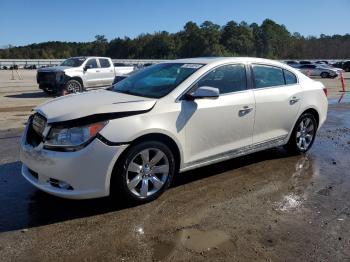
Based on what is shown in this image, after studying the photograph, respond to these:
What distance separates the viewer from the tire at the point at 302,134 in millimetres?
6742

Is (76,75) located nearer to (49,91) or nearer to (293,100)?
(49,91)

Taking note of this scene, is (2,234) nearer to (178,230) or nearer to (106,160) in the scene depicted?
(106,160)

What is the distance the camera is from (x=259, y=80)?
19.7 ft

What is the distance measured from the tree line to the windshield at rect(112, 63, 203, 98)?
85755 millimetres

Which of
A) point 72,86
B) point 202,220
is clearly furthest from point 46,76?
point 202,220

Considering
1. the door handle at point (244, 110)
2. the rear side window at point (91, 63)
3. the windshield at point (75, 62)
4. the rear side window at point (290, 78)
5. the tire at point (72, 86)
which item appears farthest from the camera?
the rear side window at point (91, 63)

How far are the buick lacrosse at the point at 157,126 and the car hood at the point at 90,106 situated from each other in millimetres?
11

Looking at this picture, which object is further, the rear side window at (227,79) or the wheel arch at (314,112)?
the wheel arch at (314,112)

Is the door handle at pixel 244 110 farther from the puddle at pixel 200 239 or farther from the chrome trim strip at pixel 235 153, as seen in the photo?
the puddle at pixel 200 239

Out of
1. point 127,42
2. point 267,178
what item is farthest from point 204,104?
point 127,42

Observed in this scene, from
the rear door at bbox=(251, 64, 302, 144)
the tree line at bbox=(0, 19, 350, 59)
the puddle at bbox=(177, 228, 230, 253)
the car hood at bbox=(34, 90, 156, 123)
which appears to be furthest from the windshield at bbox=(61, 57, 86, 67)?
the tree line at bbox=(0, 19, 350, 59)

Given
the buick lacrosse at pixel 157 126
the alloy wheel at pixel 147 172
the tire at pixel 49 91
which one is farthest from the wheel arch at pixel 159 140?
the tire at pixel 49 91

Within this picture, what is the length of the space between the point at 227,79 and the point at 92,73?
1290 cm

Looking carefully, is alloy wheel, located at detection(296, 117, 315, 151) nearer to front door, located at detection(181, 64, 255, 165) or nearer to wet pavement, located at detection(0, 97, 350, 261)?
wet pavement, located at detection(0, 97, 350, 261)
